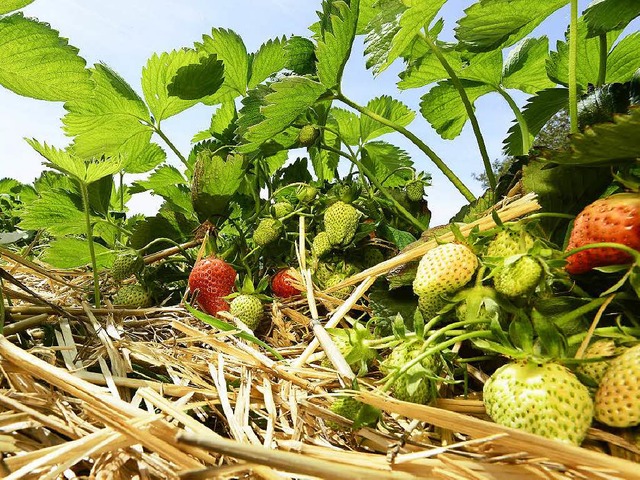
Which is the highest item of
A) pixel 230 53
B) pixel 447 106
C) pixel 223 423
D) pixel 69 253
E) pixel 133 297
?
pixel 230 53

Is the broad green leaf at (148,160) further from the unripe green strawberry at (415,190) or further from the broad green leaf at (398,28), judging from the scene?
the broad green leaf at (398,28)

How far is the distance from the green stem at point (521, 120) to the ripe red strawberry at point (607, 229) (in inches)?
15.5

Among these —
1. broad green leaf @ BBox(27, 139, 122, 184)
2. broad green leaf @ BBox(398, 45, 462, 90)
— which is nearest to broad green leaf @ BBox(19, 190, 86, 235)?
broad green leaf @ BBox(27, 139, 122, 184)

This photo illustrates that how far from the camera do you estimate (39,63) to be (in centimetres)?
70

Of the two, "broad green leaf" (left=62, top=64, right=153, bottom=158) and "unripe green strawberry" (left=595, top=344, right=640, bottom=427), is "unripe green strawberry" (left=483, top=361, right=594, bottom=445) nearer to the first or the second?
"unripe green strawberry" (left=595, top=344, right=640, bottom=427)

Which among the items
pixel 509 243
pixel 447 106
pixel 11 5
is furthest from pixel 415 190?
pixel 11 5

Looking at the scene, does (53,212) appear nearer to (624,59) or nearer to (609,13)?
(609,13)

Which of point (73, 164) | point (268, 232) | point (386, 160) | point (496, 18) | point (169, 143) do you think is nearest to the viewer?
point (496, 18)

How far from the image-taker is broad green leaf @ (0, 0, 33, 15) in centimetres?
65

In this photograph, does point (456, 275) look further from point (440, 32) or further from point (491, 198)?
point (440, 32)

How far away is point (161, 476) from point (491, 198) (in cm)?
60

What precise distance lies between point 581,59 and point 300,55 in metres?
0.59

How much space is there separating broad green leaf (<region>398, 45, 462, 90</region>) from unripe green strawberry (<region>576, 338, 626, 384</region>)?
74 cm

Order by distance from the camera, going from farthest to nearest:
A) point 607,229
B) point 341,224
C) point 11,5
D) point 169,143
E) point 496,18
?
point 169,143, point 341,224, point 496,18, point 11,5, point 607,229
